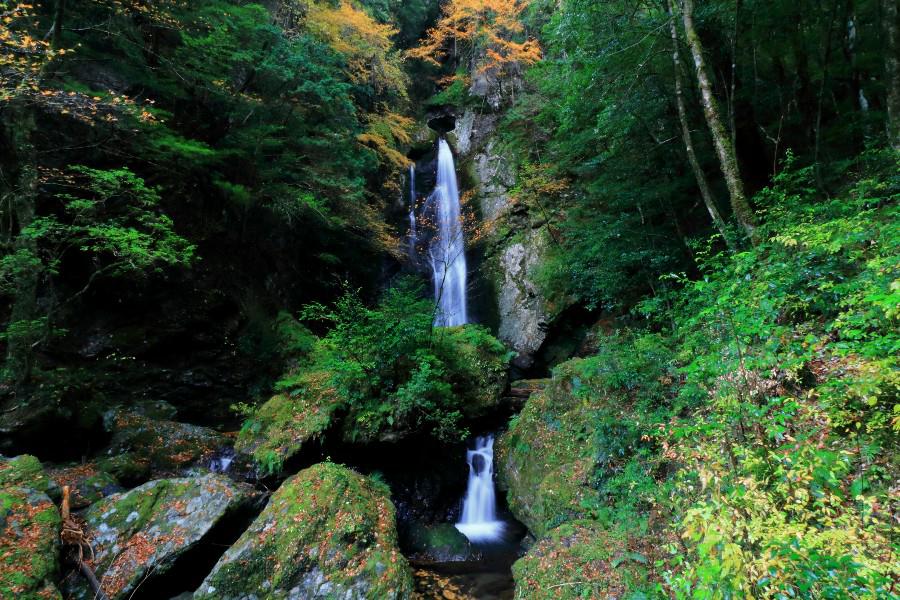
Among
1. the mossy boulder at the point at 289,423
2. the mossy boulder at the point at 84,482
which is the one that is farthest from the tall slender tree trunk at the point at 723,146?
the mossy boulder at the point at 84,482

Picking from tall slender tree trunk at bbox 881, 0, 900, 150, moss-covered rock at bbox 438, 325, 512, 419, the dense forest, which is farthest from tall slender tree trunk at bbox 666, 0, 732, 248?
moss-covered rock at bbox 438, 325, 512, 419

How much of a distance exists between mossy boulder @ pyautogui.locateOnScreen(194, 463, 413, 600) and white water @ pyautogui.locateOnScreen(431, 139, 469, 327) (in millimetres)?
9587

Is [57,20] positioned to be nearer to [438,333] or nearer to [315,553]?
[438,333]

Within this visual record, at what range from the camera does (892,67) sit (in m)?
4.88

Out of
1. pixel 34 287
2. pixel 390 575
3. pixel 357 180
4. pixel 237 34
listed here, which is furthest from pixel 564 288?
pixel 34 287

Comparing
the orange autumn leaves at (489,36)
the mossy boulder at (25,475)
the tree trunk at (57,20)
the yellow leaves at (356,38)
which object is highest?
the orange autumn leaves at (489,36)

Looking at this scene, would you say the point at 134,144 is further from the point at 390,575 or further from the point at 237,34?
the point at 390,575

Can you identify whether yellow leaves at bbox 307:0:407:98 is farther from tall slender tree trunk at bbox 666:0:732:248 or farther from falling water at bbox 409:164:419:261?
tall slender tree trunk at bbox 666:0:732:248

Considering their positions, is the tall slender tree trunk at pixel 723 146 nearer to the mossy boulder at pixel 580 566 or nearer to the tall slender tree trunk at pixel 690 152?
the tall slender tree trunk at pixel 690 152

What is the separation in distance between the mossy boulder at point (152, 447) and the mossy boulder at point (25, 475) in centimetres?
152

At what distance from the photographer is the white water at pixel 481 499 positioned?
25.8 feet

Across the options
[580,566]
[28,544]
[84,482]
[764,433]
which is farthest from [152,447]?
[764,433]

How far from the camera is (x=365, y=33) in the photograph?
1370 cm

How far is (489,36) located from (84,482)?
68.7ft
